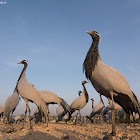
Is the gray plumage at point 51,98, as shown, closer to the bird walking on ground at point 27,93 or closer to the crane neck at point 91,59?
the bird walking on ground at point 27,93

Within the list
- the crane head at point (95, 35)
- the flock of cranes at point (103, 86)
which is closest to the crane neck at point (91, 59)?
the flock of cranes at point (103, 86)

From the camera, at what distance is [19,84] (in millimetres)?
9172

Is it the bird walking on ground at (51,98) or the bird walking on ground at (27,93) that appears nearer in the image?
the bird walking on ground at (27,93)

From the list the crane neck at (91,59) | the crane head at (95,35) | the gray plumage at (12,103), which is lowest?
the gray plumage at (12,103)

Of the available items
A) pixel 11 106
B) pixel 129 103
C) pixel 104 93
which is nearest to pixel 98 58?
pixel 104 93

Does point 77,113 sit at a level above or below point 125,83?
below

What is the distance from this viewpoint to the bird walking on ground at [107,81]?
682 cm

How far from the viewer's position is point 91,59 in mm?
7359

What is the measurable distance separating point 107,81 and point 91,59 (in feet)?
4.16

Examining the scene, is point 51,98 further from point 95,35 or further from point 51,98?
point 95,35

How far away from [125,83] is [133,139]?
97.1 inches

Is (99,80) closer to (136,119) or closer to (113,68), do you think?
(113,68)

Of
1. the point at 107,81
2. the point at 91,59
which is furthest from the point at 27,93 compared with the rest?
the point at 107,81

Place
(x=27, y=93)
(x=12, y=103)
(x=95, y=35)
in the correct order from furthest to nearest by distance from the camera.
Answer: (x=12, y=103) → (x=27, y=93) → (x=95, y=35)
